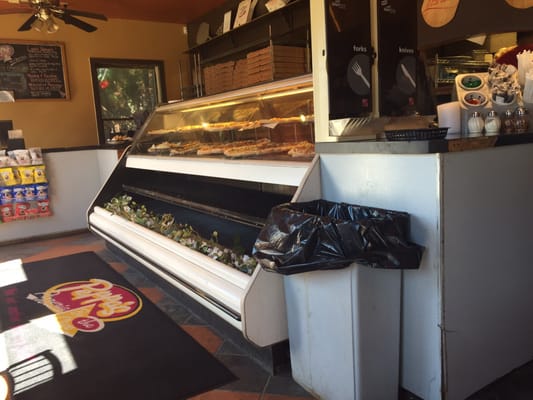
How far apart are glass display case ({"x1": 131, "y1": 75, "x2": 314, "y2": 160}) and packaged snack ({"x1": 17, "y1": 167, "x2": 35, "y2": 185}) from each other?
1710 mm

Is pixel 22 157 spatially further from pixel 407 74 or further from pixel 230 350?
pixel 407 74

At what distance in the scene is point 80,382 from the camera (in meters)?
2.20

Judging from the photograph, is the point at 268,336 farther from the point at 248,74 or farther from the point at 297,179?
the point at 248,74

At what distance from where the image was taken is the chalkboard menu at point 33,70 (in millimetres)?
6195

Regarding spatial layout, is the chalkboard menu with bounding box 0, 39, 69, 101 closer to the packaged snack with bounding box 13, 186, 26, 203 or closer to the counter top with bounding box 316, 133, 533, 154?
the packaged snack with bounding box 13, 186, 26, 203

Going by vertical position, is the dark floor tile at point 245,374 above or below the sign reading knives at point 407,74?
below

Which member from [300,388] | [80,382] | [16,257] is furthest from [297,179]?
[16,257]

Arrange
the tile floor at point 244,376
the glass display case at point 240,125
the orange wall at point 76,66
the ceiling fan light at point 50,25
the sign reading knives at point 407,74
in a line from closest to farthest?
1. the tile floor at point 244,376
2. the sign reading knives at point 407,74
3. the glass display case at point 240,125
4. the ceiling fan light at point 50,25
5. the orange wall at point 76,66

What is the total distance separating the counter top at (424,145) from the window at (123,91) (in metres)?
5.28

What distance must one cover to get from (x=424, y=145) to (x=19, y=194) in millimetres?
5041

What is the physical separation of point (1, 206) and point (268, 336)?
444cm

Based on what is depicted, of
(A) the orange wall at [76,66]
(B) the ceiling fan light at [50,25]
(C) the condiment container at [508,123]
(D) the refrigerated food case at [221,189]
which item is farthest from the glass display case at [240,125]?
(A) the orange wall at [76,66]

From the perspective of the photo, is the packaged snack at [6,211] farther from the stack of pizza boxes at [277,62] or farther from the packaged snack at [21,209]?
the stack of pizza boxes at [277,62]

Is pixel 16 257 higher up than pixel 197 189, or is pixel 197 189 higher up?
pixel 197 189
